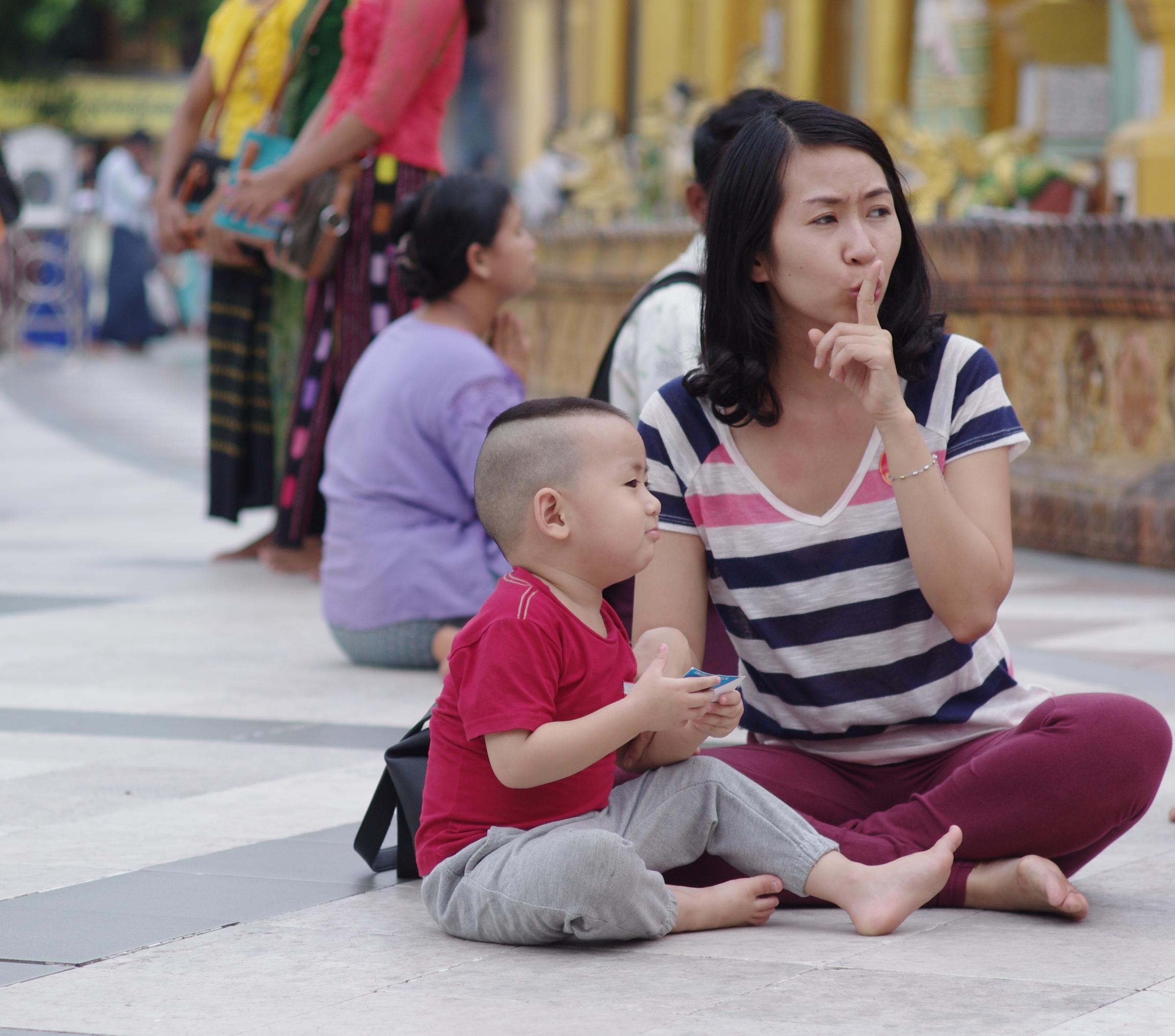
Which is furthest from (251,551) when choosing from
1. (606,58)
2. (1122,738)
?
(606,58)

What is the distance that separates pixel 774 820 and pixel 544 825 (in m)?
0.29

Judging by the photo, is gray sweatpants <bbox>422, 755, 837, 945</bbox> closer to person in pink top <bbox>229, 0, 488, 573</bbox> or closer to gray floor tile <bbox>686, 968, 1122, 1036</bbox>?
gray floor tile <bbox>686, 968, 1122, 1036</bbox>

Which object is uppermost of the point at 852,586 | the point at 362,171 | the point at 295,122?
the point at 295,122

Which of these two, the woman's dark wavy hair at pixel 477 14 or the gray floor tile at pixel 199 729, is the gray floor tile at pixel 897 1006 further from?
the woman's dark wavy hair at pixel 477 14

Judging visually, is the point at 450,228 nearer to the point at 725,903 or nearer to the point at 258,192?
the point at 258,192

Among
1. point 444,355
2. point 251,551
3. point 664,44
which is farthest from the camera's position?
point 664,44

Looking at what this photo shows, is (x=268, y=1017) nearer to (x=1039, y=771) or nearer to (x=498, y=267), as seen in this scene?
(x=1039, y=771)

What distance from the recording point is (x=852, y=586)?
256cm

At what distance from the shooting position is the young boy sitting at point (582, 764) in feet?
7.44

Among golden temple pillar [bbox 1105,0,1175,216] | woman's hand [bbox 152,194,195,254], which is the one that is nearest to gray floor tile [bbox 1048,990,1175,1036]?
woman's hand [bbox 152,194,195,254]

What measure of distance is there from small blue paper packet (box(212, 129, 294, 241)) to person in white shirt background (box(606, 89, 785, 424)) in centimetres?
203

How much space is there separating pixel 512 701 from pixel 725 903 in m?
0.39

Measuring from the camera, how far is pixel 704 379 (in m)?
2.64

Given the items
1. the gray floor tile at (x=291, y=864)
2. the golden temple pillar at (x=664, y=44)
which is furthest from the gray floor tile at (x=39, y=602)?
the golden temple pillar at (x=664, y=44)
